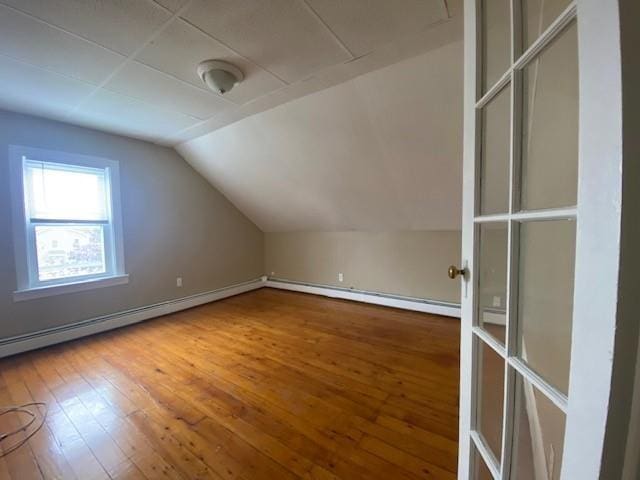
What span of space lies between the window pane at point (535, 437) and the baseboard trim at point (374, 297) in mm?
2627

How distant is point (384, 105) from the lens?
2.13 meters

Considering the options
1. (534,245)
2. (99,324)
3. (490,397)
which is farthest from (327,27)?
(99,324)

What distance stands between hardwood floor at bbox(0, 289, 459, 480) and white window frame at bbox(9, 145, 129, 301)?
1.98 ft

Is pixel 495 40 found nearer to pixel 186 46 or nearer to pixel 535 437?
pixel 535 437

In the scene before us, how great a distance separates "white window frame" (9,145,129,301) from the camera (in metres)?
2.45

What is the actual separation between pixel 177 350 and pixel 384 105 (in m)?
2.91

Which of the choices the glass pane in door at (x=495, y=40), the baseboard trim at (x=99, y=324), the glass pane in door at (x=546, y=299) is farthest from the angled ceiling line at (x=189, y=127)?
the baseboard trim at (x=99, y=324)

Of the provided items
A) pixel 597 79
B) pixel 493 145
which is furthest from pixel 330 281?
pixel 597 79

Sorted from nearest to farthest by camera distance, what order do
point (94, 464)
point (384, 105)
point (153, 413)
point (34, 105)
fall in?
point (94, 464) → point (153, 413) → point (384, 105) → point (34, 105)

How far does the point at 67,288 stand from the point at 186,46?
8.99ft

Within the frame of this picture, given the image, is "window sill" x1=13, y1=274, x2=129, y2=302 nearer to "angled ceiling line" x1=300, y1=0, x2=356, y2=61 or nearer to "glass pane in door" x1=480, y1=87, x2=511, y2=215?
"angled ceiling line" x1=300, y1=0, x2=356, y2=61

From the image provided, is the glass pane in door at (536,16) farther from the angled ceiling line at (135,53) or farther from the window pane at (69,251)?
the window pane at (69,251)

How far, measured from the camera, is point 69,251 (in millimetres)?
2818

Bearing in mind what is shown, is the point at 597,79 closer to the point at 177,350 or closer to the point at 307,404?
the point at 307,404
